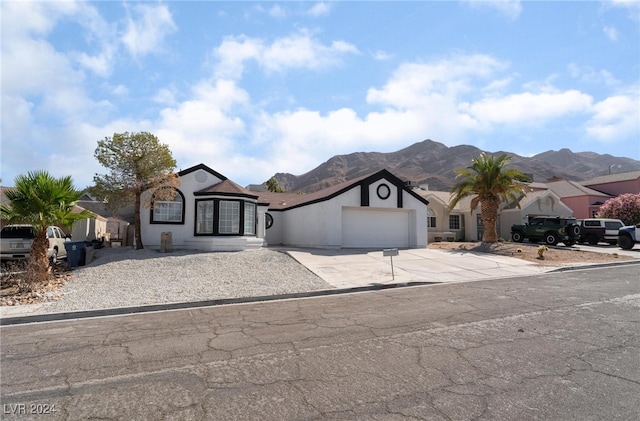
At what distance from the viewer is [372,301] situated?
29.8 ft

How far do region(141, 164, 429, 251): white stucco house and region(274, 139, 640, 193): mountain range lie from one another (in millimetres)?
104263

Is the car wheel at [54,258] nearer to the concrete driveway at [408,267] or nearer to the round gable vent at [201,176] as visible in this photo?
the round gable vent at [201,176]

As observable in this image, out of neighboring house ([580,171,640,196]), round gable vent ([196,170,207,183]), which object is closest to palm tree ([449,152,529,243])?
round gable vent ([196,170,207,183])

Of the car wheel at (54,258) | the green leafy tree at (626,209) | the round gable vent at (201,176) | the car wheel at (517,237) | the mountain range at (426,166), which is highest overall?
the mountain range at (426,166)

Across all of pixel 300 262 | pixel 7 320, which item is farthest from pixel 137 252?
pixel 7 320

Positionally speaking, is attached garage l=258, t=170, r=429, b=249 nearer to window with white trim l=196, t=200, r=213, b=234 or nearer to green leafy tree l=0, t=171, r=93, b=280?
window with white trim l=196, t=200, r=213, b=234

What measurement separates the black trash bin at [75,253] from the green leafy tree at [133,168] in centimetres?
328

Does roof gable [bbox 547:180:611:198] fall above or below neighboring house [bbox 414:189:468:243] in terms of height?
above

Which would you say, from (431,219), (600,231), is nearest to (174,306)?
(431,219)

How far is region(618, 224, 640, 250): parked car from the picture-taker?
2272cm

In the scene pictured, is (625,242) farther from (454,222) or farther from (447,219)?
(447,219)

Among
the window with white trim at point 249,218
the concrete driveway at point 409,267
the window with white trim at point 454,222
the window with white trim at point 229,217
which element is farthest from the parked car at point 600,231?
the window with white trim at point 229,217

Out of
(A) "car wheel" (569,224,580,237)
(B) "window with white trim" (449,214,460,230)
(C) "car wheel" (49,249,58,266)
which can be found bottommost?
(C) "car wheel" (49,249,58,266)

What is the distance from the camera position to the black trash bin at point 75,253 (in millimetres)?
13945
